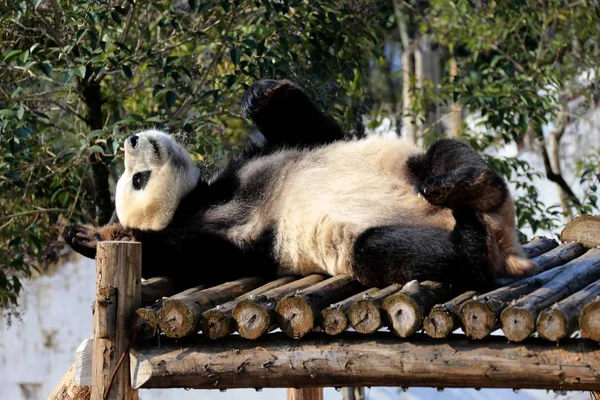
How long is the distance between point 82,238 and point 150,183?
36 cm

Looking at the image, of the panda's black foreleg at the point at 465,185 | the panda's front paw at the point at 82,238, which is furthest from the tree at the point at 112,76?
the panda's black foreleg at the point at 465,185

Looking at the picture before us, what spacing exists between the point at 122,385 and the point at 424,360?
40.5 inches

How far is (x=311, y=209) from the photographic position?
3438mm

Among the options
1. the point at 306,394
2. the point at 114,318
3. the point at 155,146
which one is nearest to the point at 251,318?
the point at 114,318

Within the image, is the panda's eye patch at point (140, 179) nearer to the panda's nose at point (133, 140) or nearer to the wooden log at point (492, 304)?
the panda's nose at point (133, 140)

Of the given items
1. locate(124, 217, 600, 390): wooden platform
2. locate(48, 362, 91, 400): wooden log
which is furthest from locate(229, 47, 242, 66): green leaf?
locate(48, 362, 91, 400): wooden log

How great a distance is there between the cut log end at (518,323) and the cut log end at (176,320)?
1012mm

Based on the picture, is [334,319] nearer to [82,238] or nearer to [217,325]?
[217,325]

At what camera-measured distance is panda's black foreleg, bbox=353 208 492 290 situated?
3.00m

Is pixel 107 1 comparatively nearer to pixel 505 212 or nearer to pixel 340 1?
pixel 340 1

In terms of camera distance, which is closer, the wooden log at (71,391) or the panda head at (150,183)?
the panda head at (150,183)

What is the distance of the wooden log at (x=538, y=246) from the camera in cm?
394

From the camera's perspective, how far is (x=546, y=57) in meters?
7.43

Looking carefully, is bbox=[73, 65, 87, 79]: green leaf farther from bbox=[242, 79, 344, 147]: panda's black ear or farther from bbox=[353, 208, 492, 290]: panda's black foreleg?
bbox=[353, 208, 492, 290]: panda's black foreleg
